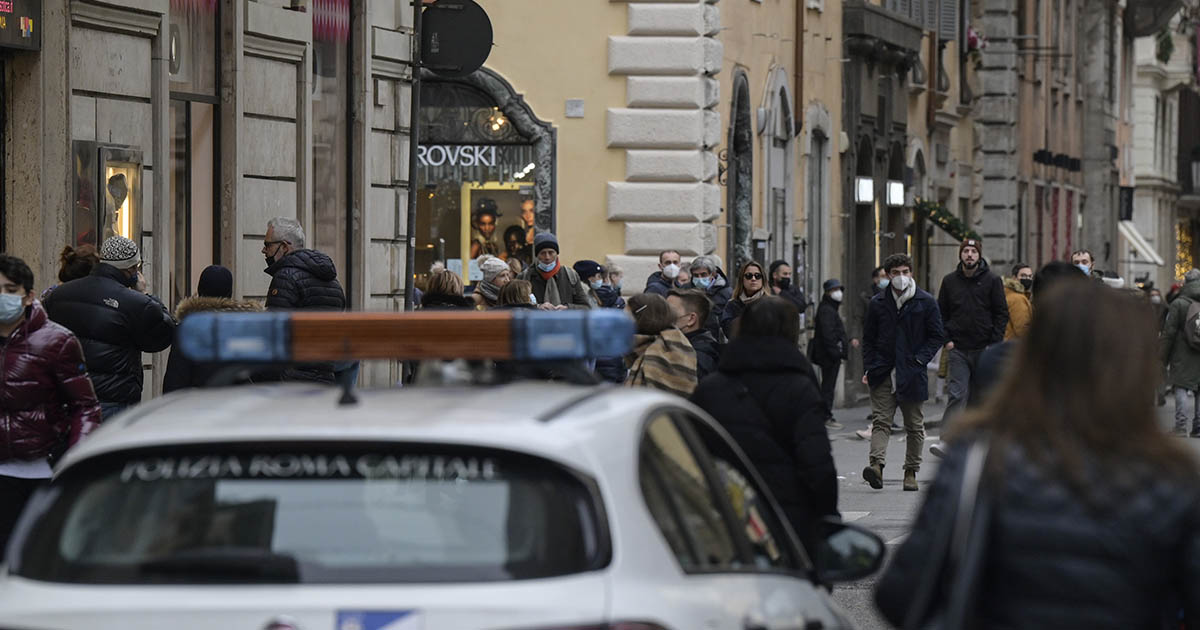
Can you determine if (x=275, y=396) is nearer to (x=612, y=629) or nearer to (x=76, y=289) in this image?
(x=612, y=629)

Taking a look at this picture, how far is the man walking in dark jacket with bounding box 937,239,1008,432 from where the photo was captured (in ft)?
60.0

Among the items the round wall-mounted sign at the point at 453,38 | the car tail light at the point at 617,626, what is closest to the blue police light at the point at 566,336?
the car tail light at the point at 617,626

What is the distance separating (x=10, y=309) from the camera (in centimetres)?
910

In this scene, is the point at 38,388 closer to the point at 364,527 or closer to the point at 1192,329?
the point at 364,527

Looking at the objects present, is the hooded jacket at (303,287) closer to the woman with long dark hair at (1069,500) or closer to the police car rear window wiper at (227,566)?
the police car rear window wiper at (227,566)

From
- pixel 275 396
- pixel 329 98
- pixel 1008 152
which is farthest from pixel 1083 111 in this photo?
pixel 275 396

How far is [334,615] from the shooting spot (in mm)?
4371

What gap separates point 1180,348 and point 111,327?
1646cm

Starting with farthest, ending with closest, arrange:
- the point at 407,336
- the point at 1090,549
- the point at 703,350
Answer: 1. the point at 703,350
2. the point at 407,336
3. the point at 1090,549

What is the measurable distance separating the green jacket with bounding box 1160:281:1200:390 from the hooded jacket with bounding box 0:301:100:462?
17400mm

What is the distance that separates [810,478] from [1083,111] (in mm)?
54300

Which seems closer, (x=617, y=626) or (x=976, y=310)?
(x=617, y=626)

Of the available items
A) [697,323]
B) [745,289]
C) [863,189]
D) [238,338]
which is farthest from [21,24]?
[863,189]

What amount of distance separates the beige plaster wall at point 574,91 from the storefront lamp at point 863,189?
929cm
